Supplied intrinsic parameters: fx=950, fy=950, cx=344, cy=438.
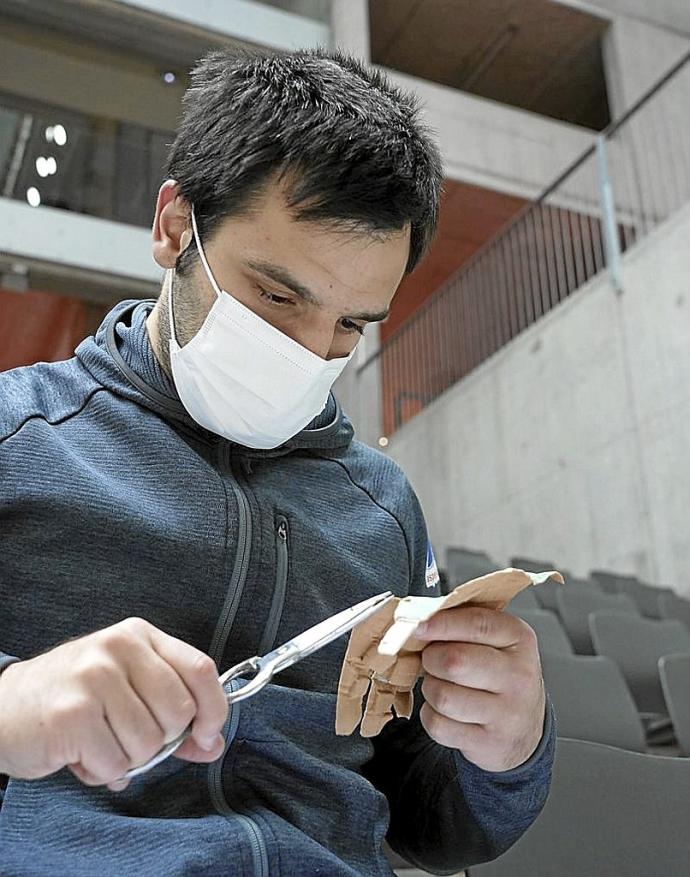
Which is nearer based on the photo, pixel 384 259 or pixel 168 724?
pixel 168 724

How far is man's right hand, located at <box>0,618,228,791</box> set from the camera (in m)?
0.62

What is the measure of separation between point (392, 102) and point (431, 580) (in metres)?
0.58

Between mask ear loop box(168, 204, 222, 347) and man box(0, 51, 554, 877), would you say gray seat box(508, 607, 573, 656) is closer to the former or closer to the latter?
man box(0, 51, 554, 877)

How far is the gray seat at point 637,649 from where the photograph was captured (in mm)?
2865

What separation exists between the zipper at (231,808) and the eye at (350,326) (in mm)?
422

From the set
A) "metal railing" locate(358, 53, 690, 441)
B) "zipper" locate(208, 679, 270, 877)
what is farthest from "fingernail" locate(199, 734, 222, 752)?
"metal railing" locate(358, 53, 690, 441)

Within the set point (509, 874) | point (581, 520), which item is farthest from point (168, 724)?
point (581, 520)

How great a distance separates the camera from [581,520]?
6.03m

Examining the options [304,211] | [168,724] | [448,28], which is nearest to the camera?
[168,724]

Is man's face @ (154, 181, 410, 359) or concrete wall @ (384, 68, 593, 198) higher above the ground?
man's face @ (154, 181, 410, 359)

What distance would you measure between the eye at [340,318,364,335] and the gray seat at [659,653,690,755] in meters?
1.44

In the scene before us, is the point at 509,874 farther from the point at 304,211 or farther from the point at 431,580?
the point at 304,211

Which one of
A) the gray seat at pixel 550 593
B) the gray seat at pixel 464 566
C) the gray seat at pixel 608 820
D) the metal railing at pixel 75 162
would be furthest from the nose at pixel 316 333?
the metal railing at pixel 75 162

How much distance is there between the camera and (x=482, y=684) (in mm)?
864
